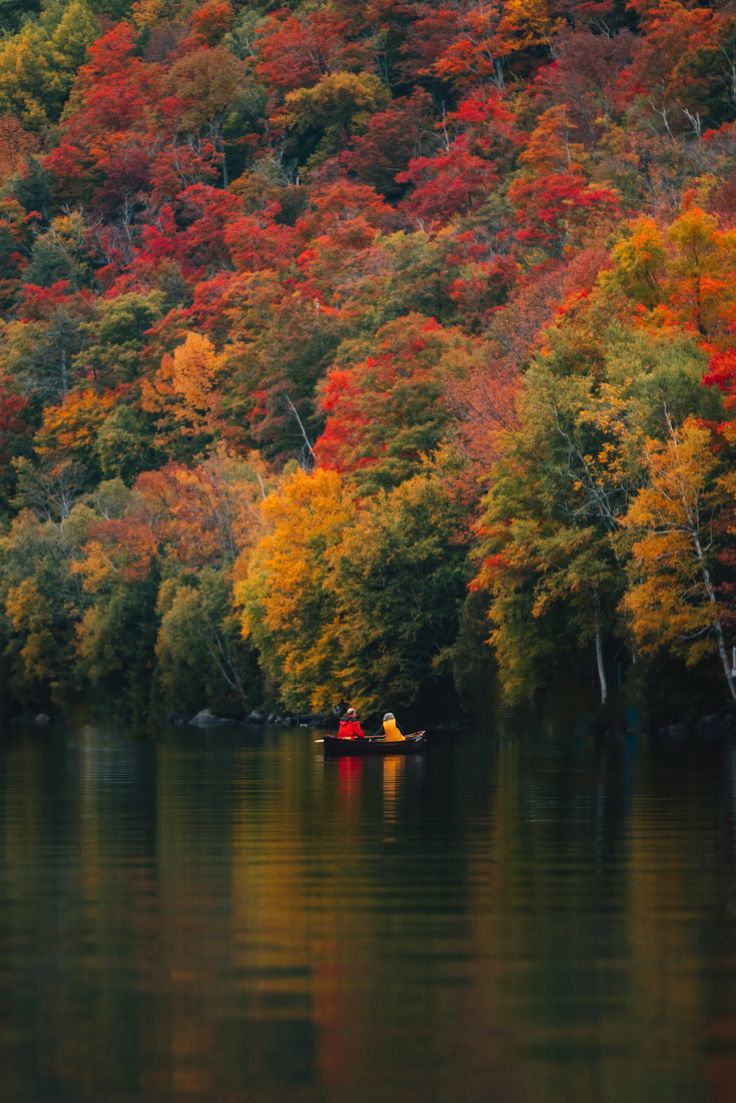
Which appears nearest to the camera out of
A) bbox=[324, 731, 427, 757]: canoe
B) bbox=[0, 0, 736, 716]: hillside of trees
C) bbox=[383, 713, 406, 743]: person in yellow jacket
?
bbox=[324, 731, 427, 757]: canoe

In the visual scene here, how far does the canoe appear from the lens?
48312mm

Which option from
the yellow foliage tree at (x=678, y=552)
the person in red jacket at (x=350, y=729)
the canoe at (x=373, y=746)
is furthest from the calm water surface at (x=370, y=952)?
the yellow foliage tree at (x=678, y=552)

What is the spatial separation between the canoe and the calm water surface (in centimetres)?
1659

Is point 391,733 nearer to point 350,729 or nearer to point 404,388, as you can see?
point 350,729

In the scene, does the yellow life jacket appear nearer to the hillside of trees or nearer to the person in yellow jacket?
the person in yellow jacket

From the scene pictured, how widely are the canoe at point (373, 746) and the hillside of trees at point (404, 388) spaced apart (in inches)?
405

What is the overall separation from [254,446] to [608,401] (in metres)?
73.3

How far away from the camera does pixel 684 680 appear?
60.8 metres

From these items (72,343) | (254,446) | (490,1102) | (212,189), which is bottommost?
(490,1102)

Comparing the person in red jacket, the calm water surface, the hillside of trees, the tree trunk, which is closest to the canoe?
the person in red jacket

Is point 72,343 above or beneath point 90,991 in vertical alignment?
above

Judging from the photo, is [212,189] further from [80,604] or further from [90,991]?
[90,991]

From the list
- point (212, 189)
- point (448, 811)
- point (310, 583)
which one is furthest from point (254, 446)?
point (448, 811)

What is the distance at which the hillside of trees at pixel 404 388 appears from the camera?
62.8 metres
